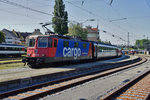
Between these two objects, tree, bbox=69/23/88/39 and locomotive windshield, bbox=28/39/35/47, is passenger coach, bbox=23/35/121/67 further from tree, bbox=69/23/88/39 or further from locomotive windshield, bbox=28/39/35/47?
tree, bbox=69/23/88/39

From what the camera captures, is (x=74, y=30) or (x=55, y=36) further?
(x=74, y=30)

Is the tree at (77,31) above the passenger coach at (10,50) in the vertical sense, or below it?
above

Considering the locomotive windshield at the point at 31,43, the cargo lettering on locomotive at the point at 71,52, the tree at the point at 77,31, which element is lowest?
the cargo lettering on locomotive at the point at 71,52

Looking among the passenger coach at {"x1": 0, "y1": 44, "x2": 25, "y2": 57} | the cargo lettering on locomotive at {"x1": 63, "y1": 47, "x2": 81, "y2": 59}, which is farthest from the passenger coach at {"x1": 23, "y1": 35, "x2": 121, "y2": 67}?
the passenger coach at {"x1": 0, "y1": 44, "x2": 25, "y2": 57}

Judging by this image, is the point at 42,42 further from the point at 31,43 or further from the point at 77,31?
the point at 77,31

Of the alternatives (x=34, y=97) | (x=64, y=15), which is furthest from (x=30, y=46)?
(x=64, y=15)

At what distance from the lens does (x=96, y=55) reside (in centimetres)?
2600

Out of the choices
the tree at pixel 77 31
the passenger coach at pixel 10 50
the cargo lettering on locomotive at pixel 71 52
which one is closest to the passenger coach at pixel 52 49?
the cargo lettering on locomotive at pixel 71 52

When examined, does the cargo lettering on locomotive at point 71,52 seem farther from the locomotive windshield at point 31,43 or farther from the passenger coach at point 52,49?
the locomotive windshield at point 31,43

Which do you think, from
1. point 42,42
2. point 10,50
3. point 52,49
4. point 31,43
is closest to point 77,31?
point 10,50

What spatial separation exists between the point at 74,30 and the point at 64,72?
1821 inches

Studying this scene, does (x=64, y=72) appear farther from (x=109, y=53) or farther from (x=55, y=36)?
(x=109, y=53)

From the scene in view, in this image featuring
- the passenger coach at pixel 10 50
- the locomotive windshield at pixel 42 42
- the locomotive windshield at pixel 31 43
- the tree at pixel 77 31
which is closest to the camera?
the locomotive windshield at pixel 42 42

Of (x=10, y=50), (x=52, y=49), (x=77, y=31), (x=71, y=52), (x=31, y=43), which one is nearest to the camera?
(x=52, y=49)
